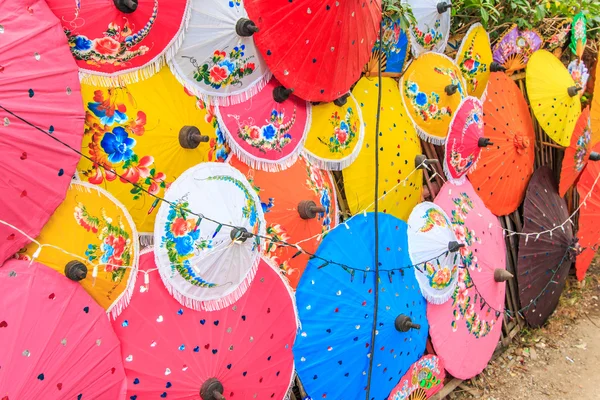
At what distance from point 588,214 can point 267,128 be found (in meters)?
3.18

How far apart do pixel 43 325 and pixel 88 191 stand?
14.0 inches

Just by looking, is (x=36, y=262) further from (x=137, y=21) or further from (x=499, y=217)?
(x=499, y=217)

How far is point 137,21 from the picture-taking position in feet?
4.70

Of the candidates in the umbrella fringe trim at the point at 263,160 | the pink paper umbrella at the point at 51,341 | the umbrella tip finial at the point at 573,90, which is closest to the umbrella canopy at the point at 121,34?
the umbrella fringe trim at the point at 263,160

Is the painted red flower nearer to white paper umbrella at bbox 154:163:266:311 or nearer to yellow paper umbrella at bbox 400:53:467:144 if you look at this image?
white paper umbrella at bbox 154:163:266:311

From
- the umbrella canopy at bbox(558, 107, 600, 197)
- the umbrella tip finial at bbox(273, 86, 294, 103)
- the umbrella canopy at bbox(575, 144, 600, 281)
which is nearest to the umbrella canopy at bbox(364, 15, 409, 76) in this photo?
the umbrella tip finial at bbox(273, 86, 294, 103)

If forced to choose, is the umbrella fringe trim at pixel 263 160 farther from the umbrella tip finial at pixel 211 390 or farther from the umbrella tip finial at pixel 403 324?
the umbrella tip finial at pixel 403 324

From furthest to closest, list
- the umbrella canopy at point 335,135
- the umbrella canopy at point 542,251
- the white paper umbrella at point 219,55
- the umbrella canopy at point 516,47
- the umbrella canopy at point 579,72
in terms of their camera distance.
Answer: the umbrella canopy at point 579,72 < the umbrella canopy at point 542,251 < the umbrella canopy at point 516,47 < the umbrella canopy at point 335,135 < the white paper umbrella at point 219,55

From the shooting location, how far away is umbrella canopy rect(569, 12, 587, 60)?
3.63 meters

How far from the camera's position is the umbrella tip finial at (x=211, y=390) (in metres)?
1.53

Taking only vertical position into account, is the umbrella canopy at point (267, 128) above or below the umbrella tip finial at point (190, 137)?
below

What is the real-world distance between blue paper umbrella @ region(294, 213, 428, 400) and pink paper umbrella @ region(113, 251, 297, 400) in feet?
0.36

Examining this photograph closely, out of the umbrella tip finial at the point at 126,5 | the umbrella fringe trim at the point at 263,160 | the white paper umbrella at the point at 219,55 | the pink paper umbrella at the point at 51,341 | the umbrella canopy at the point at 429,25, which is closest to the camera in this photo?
the pink paper umbrella at the point at 51,341

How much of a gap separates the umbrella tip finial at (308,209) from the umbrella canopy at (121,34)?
2.31 feet
